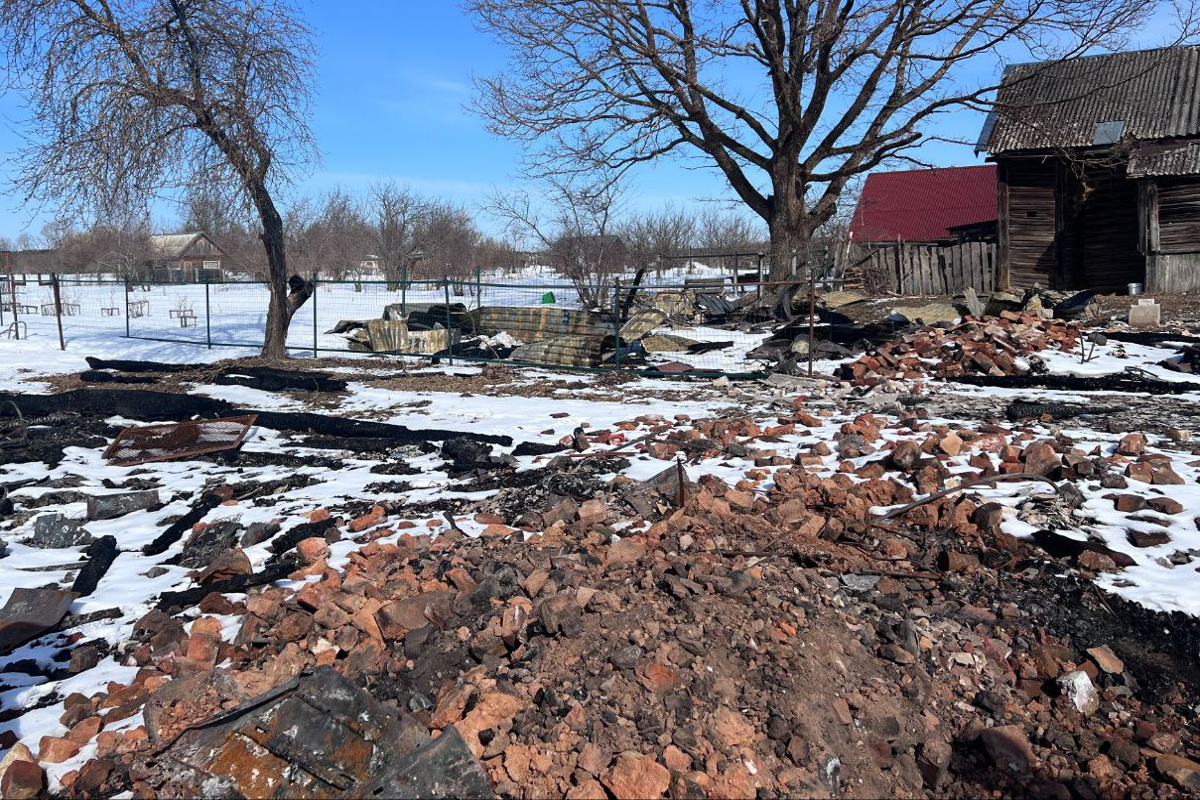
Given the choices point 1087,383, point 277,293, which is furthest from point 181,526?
point 277,293

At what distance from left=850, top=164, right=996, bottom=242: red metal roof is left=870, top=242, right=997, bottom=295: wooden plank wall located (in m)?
12.0

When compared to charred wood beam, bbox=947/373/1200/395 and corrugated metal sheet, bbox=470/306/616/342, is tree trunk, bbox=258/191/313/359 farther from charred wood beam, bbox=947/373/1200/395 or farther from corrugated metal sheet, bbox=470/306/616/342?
charred wood beam, bbox=947/373/1200/395

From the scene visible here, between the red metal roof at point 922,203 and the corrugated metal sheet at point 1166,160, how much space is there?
14.0m

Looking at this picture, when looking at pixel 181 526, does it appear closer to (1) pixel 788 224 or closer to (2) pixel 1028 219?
(1) pixel 788 224

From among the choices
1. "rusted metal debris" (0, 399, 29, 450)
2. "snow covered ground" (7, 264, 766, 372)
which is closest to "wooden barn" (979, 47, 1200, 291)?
"snow covered ground" (7, 264, 766, 372)

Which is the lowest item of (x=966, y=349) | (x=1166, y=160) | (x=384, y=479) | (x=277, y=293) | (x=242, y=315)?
(x=384, y=479)

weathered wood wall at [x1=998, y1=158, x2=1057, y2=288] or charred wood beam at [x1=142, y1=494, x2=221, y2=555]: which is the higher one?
weathered wood wall at [x1=998, y1=158, x2=1057, y2=288]

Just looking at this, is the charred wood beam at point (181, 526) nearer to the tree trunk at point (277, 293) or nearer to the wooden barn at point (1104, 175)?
the tree trunk at point (277, 293)

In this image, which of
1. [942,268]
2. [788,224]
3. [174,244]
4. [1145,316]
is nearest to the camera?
[1145,316]

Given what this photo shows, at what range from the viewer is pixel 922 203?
38.2 meters

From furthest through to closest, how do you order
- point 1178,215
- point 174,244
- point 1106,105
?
point 174,244 → point 1106,105 → point 1178,215

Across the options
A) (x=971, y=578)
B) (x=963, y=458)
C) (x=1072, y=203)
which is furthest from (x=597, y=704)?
(x=1072, y=203)

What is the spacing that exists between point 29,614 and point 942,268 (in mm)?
24521

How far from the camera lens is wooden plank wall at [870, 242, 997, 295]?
24062mm
